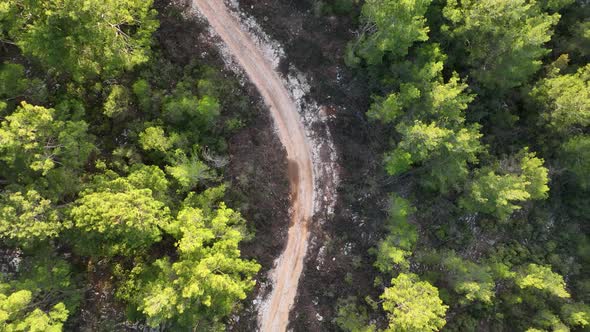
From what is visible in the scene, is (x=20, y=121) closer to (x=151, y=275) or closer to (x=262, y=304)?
(x=151, y=275)

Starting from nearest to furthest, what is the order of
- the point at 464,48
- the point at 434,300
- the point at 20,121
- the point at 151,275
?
the point at 20,121 → the point at 151,275 → the point at 434,300 → the point at 464,48

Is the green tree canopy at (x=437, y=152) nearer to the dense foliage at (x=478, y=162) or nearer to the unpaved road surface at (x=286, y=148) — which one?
the dense foliage at (x=478, y=162)

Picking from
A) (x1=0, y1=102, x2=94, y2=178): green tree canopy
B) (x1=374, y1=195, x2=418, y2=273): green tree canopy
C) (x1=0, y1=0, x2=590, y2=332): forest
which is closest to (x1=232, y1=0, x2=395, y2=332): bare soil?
(x1=0, y1=0, x2=590, y2=332): forest

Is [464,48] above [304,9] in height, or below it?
below

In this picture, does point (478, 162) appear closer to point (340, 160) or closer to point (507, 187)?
point (507, 187)

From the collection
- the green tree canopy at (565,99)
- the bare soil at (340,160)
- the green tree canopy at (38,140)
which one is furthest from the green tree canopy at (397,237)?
the green tree canopy at (38,140)

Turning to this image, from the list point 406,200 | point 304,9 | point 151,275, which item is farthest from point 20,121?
point 406,200
